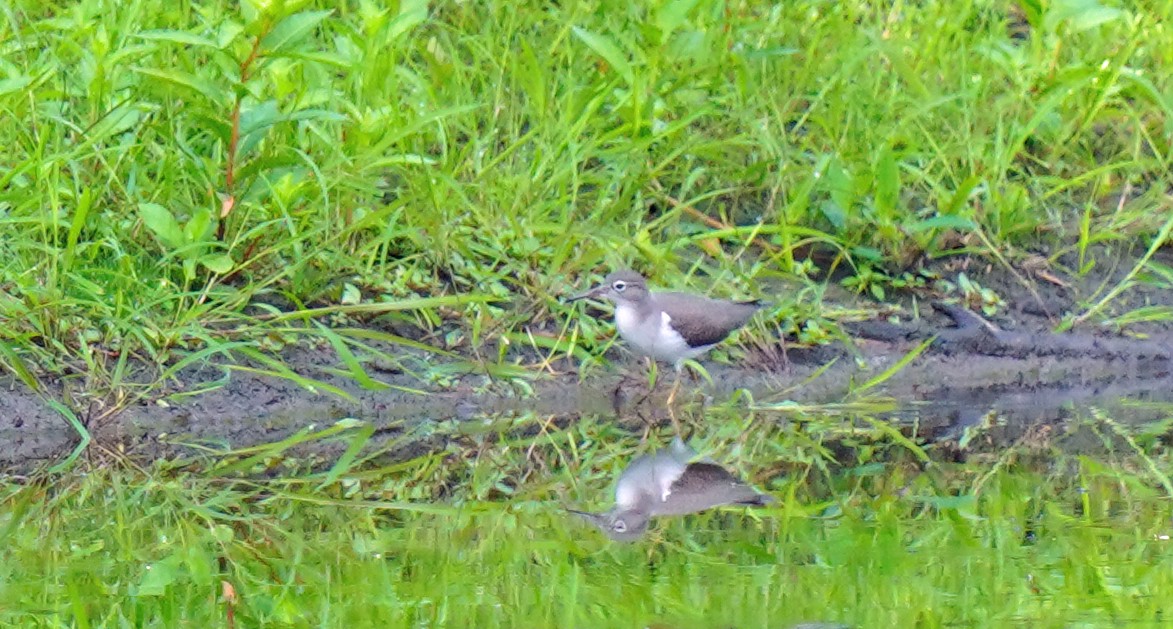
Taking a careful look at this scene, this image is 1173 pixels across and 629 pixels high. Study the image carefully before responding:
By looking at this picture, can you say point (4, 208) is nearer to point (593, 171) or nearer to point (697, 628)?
point (593, 171)

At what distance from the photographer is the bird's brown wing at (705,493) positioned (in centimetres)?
546

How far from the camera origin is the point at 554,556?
194 inches

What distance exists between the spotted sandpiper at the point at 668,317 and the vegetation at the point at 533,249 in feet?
0.87

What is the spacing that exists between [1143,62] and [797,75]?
168 cm

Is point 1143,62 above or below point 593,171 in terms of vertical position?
above

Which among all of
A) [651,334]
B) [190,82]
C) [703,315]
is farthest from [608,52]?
[190,82]

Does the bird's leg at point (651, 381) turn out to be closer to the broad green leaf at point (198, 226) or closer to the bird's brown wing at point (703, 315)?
the bird's brown wing at point (703, 315)

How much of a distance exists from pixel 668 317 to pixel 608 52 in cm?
131

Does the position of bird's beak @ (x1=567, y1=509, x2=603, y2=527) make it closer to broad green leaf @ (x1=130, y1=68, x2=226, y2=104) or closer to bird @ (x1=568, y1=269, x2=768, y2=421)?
bird @ (x1=568, y1=269, x2=768, y2=421)

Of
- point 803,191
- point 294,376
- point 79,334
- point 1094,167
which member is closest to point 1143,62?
point 1094,167

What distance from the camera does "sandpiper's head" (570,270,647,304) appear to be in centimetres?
684

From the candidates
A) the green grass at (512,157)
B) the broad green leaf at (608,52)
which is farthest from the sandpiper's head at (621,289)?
the broad green leaf at (608,52)

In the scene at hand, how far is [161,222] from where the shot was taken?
6445 mm

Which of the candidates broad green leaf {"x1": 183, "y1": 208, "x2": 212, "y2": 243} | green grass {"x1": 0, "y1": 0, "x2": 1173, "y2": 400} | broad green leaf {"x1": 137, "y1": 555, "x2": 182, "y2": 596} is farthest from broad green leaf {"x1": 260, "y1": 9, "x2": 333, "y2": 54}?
broad green leaf {"x1": 137, "y1": 555, "x2": 182, "y2": 596}
